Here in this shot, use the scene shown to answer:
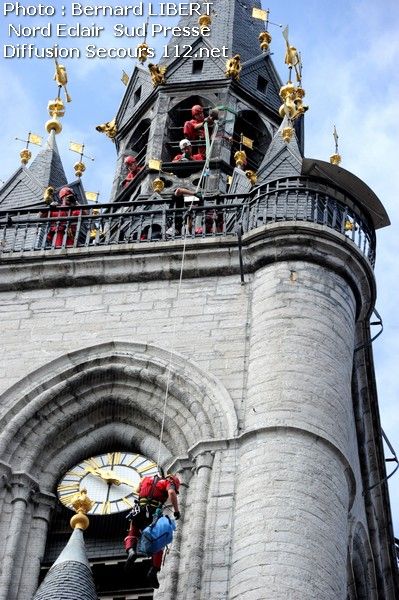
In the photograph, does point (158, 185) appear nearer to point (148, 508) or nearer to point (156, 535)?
point (148, 508)

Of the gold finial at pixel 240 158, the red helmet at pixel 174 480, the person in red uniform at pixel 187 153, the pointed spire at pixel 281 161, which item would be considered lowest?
the red helmet at pixel 174 480

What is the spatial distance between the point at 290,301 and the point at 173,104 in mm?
7347

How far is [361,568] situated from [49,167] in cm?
755

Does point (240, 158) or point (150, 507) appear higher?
point (240, 158)

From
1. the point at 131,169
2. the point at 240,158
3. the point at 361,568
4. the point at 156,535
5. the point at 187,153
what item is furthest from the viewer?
the point at 131,169

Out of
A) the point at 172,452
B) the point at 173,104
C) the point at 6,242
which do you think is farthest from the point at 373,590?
the point at 173,104

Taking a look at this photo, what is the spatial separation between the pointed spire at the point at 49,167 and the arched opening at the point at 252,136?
7.74 ft

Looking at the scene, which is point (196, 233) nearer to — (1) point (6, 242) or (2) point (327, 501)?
(1) point (6, 242)

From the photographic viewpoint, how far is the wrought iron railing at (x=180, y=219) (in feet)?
90.8

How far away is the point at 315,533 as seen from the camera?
23.7 metres

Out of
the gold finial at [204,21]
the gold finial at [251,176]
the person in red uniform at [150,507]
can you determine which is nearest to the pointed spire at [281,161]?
the gold finial at [251,176]

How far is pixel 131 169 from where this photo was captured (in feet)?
107

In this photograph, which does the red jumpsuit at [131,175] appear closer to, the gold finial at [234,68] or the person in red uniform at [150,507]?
the gold finial at [234,68]

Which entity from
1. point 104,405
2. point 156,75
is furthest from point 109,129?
point 104,405
